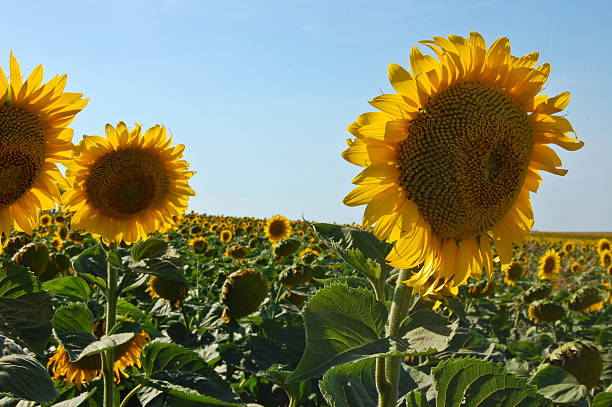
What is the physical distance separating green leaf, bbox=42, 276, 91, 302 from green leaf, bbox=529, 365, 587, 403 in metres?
2.53

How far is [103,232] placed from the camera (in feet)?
10.4

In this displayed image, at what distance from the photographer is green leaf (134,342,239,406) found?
231 cm

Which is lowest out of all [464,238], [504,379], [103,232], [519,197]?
[504,379]

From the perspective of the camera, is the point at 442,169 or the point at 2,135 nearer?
the point at 442,169

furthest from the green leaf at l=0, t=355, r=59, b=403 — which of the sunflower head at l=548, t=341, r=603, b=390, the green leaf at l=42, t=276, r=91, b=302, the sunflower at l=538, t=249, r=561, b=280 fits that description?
the sunflower at l=538, t=249, r=561, b=280

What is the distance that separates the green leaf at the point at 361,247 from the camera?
1547mm

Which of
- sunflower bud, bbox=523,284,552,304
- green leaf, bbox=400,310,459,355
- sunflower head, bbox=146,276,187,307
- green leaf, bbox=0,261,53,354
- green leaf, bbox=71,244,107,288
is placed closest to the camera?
green leaf, bbox=400,310,459,355

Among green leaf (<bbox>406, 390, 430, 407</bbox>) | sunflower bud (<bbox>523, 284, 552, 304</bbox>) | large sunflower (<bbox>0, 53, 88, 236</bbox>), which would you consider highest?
sunflower bud (<bbox>523, 284, 552, 304</bbox>)

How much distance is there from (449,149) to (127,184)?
2307 millimetres

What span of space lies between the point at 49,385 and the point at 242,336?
3.20 m

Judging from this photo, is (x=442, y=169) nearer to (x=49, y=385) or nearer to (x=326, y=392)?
(x=326, y=392)

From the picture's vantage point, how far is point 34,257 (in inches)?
149

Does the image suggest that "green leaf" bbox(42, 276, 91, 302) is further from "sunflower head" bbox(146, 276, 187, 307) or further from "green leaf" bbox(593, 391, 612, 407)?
"green leaf" bbox(593, 391, 612, 407)

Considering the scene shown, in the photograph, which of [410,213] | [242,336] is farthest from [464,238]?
[242,336]
